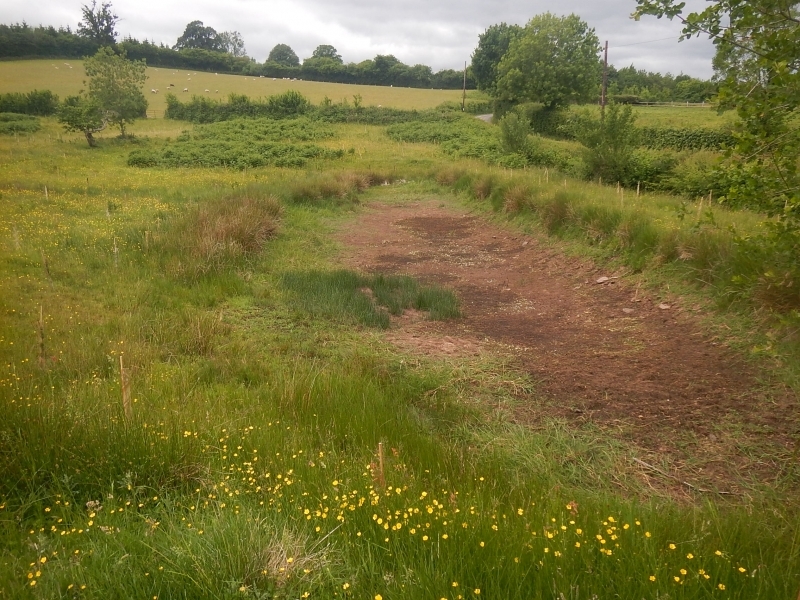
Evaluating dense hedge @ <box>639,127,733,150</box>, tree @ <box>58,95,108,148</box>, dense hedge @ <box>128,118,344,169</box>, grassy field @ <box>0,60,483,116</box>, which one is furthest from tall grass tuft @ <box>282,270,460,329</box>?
tree @ <box>58,95,108,148</box>

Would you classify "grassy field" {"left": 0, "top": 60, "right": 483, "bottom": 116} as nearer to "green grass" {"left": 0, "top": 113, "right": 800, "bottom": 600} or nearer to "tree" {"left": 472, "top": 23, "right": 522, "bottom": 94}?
"tree" {"left": 472, "top": 23, "right": 522, "bottom": 94}

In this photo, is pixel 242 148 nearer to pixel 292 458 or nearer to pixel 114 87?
pixel 114 87

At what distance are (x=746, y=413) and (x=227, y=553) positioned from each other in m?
5.14

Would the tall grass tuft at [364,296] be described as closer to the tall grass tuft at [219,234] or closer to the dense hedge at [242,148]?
the tall grass tuft at [219,234]

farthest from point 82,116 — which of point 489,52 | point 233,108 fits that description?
point 489,52

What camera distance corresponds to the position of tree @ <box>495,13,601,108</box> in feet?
130

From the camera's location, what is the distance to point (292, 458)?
3.56 m

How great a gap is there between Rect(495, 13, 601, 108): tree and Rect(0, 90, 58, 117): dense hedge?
30107mm

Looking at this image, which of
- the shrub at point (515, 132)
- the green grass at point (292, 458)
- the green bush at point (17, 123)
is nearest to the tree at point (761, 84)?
the green grass at point (292, 458)

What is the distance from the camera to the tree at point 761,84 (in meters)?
3.94

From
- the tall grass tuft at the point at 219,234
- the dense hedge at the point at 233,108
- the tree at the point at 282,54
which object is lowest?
the tall grass tuft at the point at 219,234

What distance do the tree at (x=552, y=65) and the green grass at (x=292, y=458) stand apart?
32669mm

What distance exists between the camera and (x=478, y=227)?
49.7ft

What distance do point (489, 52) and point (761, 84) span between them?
5773 centimetres
